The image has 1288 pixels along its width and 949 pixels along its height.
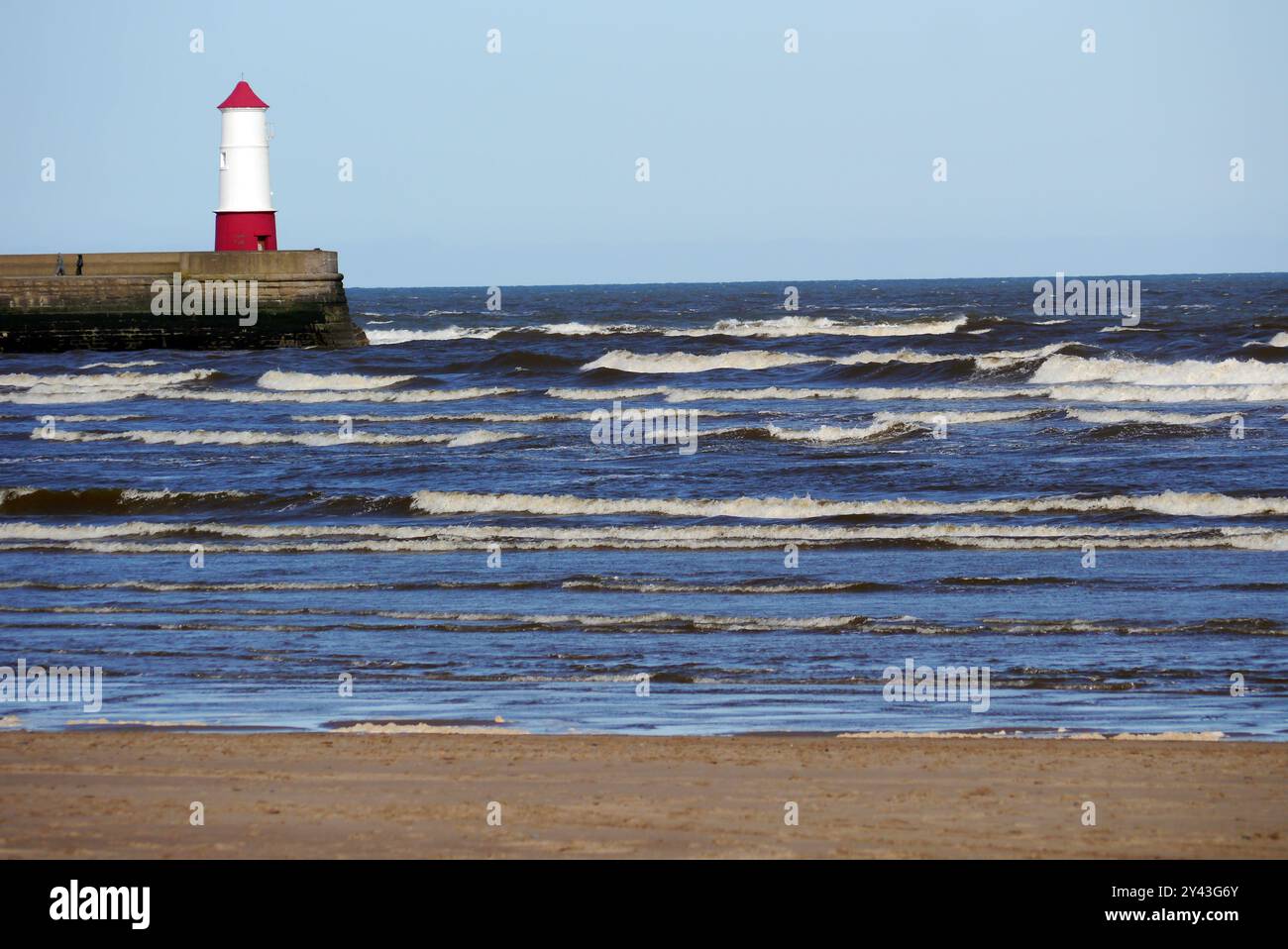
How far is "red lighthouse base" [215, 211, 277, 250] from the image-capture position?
132 ft

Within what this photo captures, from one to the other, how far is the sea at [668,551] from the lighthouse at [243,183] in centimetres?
707

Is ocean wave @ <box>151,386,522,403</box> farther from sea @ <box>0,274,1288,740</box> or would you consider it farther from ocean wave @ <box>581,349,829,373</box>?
ocean wave @ <box>581,349,829,373</box>

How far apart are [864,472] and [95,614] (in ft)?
34.6

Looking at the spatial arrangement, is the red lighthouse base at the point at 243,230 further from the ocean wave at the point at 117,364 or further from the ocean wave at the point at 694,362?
the ocean wave at the point at 694,362

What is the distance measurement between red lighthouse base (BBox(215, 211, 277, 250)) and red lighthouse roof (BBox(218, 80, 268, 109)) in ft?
9.30

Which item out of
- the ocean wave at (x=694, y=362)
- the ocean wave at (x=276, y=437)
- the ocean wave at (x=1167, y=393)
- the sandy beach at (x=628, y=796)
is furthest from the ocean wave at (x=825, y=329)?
the sandy beach at (x=628, y=796)

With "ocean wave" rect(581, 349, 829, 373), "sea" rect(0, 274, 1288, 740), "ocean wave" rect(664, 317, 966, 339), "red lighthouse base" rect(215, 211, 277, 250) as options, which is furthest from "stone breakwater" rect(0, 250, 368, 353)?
"ocean wave" rect(664, 317, 966, 339)

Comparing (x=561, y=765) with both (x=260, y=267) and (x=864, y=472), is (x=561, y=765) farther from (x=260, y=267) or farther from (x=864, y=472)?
(x=260, y=267)

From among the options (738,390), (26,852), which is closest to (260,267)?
(738,390)

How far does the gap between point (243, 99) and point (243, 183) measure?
2.38 meters

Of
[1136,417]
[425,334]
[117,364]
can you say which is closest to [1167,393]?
[1136,417]

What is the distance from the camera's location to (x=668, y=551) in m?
14.8
